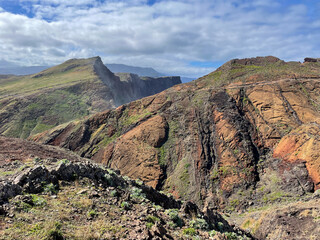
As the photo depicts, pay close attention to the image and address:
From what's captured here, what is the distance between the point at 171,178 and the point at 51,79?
390 ft

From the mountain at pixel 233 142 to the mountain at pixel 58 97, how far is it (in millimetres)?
35153

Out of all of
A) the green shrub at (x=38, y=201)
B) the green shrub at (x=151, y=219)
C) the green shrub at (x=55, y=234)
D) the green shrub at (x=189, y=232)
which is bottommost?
the green shrub at (x=189, y=232)

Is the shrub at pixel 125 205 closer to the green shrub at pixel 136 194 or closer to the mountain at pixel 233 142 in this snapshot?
the green shrub at pixel 136 194

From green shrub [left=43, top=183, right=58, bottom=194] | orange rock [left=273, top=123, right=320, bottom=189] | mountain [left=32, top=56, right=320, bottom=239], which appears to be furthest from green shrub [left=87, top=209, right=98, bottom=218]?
orange rock [left=273, top=123, right=320, bottom=189]

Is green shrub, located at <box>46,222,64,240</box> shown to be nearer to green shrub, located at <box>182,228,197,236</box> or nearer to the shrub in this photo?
the shrub

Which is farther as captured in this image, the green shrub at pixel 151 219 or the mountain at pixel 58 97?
the mountain at pixel 58 97

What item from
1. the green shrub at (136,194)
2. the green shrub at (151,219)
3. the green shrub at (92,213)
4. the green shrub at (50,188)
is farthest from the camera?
the green shrub at (136,194)

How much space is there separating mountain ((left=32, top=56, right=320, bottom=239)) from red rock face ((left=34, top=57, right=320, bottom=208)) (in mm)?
137

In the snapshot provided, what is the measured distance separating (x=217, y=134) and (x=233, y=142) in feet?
10.3

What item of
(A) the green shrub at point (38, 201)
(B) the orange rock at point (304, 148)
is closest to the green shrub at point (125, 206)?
(A) the green shrub at point (38, 201)

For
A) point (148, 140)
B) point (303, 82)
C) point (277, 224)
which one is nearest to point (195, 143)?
point (148, 140)

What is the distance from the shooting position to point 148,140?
122 feet

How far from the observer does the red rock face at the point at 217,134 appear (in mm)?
28078

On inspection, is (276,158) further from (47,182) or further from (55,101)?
(55,101)
